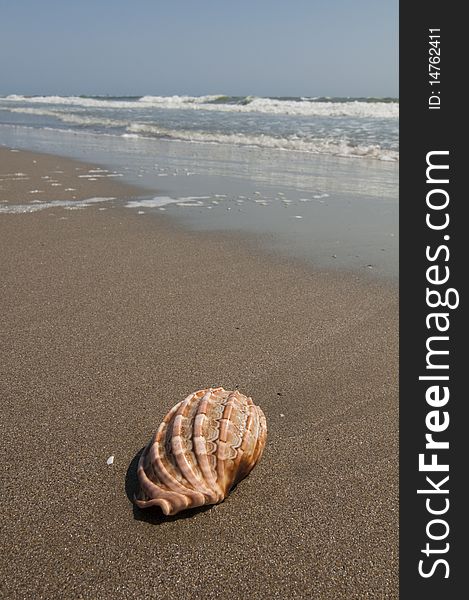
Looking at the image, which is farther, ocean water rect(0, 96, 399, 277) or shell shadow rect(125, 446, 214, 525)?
ocean water rect(0, 96, 399, 277)

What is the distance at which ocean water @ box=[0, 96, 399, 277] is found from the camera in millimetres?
6020

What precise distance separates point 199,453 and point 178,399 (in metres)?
0.80

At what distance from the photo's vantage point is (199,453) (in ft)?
6.59

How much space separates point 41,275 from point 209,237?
2.07 meters

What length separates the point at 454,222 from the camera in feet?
11.3

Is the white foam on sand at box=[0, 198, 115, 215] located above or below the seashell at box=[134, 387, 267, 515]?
above

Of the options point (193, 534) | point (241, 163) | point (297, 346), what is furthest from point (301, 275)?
point (241, 163)

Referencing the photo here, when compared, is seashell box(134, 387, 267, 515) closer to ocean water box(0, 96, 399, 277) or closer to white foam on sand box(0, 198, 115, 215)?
ocean water box(0, 96, 399, 277)

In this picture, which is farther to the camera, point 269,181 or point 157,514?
point 269,181

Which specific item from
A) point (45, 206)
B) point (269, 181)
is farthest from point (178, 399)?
point (269, 181)

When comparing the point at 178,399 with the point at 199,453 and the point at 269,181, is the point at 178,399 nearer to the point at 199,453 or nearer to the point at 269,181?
the point at 199,453

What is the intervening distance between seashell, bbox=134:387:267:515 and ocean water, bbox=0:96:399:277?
3104mm

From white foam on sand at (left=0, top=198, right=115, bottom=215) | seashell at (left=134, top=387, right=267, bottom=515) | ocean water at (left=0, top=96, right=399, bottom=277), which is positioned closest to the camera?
seashell at (left=134, top=387, right=267, bottom=515)

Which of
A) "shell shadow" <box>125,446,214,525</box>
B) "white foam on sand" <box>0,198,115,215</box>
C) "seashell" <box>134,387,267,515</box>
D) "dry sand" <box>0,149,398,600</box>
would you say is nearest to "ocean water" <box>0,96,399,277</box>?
"white foam on sand" <box>0,198,115,215</box>
